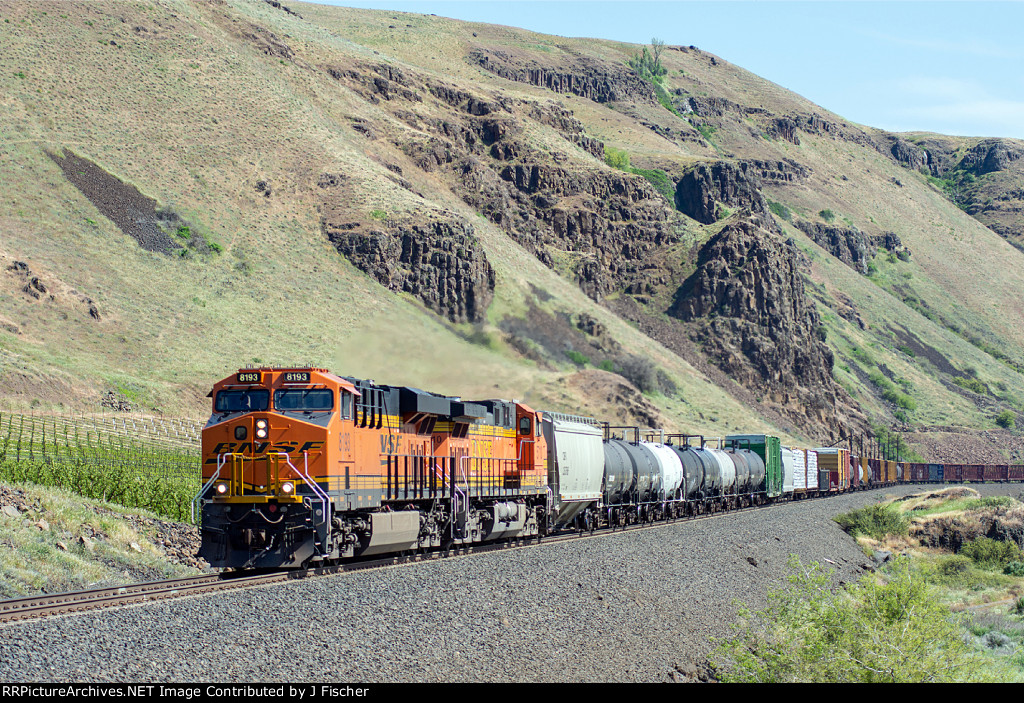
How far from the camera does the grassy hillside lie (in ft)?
209

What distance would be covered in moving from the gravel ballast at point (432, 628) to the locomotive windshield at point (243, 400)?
13.7ft

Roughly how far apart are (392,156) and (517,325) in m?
32.4

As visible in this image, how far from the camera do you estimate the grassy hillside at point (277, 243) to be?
63.7 metres

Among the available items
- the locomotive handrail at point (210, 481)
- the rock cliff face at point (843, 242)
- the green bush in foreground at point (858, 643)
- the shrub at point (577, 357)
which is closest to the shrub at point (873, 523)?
the green bush in foreground at point (858, 643)

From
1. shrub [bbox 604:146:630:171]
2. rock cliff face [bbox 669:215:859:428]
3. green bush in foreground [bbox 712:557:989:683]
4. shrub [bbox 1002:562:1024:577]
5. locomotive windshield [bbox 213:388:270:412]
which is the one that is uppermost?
shrub [bbox 604:146:630:171]

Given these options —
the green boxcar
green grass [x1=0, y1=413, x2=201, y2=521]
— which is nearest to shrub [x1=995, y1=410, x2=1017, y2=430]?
the green boxcar

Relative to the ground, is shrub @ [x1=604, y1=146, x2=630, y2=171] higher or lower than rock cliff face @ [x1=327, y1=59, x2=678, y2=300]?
higher

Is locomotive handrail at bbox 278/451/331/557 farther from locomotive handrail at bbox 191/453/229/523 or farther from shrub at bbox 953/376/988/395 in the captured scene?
shrub at bbox 953/376/988/395

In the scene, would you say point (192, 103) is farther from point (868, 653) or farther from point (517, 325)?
point (868, 653)

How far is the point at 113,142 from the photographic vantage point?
89.9 m

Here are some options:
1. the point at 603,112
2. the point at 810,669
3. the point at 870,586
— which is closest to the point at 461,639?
the point at 810,669

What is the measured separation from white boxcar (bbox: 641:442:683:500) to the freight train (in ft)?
14.2

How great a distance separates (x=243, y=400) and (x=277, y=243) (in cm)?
7158

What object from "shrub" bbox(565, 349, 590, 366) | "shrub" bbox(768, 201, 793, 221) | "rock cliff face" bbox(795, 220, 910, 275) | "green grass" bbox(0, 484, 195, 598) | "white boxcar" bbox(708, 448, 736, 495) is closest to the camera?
"green grass" bbox(0, 484, 195, 598)
